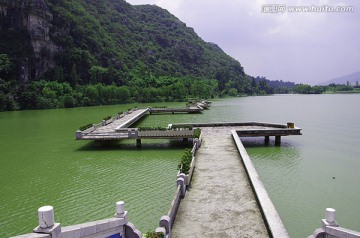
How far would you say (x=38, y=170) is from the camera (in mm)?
17141

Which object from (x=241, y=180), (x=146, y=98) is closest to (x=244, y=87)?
(x=146, y=98)

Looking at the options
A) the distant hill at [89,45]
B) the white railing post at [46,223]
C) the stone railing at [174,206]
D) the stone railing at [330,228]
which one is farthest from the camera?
the distant hill at [89,45]

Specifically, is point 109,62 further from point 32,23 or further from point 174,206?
point 174,206

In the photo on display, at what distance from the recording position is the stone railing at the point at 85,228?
5.32 m

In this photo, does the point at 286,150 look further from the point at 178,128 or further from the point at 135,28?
the point at 135,28

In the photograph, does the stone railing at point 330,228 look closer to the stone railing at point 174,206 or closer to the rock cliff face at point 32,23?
the stone railing at point 174,206

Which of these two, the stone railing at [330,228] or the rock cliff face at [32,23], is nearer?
the stone railing at [330,228]

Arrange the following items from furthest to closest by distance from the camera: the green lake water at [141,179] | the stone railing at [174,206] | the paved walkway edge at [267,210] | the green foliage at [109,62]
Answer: the green foliage at [109,62]
the green lake water at [141,179]
the paved walkway edge at [267,210]
the stone railing at [174,206]

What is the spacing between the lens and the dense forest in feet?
231

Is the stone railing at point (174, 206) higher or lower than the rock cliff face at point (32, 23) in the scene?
lower

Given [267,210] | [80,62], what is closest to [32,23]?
[80,62]

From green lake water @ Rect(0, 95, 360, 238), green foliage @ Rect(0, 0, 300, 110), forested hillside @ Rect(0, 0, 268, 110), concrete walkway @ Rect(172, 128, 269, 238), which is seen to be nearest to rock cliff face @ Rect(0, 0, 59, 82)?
forested hillside @ Rect(0, 0, 268, 110)

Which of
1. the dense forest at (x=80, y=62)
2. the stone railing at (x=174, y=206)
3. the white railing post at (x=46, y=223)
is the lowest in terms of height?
the stone railing at (x=174, y=206)

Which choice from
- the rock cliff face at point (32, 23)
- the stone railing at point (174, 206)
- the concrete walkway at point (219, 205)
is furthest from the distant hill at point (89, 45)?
the stone railing at point (174, 206)
